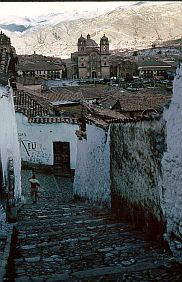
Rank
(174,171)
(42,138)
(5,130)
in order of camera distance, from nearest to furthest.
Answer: (174,171) < (5,130) < (42,138)

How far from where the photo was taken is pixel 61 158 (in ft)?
62.1

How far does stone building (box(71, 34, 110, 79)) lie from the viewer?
87688 mm

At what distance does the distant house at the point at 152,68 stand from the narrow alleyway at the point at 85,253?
6510 cm

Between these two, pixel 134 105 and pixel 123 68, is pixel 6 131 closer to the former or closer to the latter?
pixel 134 105

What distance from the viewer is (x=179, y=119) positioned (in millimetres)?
5121

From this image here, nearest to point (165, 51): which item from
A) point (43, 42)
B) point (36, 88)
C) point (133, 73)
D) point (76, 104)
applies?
point (133, 73)

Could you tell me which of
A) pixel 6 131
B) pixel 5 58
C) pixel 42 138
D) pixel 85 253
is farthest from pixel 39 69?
pixel 85 253

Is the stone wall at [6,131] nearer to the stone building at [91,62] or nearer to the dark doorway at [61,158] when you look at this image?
the dark doorway at [61,158]

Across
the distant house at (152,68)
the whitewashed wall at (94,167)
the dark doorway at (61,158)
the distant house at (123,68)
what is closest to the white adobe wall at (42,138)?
the dark doorway at (61,158)

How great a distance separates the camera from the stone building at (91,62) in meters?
87.7

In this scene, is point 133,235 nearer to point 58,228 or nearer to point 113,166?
point 58,228

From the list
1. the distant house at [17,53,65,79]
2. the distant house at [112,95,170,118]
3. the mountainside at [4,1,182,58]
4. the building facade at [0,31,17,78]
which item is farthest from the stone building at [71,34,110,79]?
the building facade at [0,31,17,78]

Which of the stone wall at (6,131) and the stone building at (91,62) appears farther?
the stone building at (91,62)

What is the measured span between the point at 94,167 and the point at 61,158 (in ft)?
25.6
